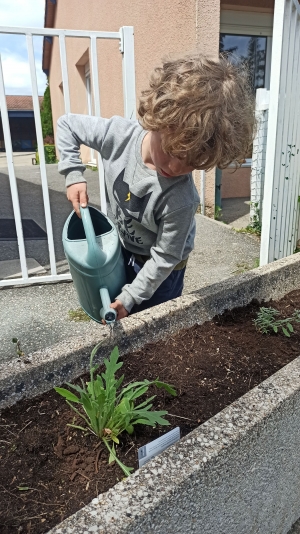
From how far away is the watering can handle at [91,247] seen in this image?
1342 mm

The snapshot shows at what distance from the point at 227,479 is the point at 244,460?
68 mm

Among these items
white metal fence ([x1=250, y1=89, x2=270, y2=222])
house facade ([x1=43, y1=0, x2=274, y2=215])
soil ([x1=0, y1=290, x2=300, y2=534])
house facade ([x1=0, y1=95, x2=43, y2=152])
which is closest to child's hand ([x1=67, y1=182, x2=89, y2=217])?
soil ([x1=0, y1=290, x2=300, y2=534])

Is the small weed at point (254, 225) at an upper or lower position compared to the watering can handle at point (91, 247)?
lower

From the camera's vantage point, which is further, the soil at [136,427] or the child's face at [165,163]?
the child's face at [165,163]

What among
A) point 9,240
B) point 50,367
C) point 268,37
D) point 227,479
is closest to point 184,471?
point 227,479

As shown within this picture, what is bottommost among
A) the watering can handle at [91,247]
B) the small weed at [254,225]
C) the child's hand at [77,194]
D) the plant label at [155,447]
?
the small weed at [254,225]

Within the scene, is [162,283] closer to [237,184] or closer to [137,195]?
[137,195]

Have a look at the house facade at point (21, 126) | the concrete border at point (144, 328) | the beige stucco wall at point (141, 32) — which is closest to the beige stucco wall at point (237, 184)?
the beige stucco wall at point (141, 32)

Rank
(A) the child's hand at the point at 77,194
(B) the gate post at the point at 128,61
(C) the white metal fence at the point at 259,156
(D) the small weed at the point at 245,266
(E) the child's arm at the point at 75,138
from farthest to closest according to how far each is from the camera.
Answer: (C) the white metal fence at the point at 259,156
(D) the small weed at the point at 245,266
(B) the gate post at the point at 128,61
(E) the child's arm at the point at 75,138
(A) the child's hand at the point at 77,194

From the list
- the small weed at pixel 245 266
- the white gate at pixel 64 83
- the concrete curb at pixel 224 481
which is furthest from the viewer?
the small weed at pixel 245 266

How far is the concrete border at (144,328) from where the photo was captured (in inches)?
50.4

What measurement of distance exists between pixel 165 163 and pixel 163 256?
1.20 ft

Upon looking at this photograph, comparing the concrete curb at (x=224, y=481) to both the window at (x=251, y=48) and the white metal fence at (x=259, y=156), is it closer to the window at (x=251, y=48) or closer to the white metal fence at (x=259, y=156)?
the white metal fence at (x=259, y=156)

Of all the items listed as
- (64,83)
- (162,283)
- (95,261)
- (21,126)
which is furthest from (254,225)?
(21,126)
